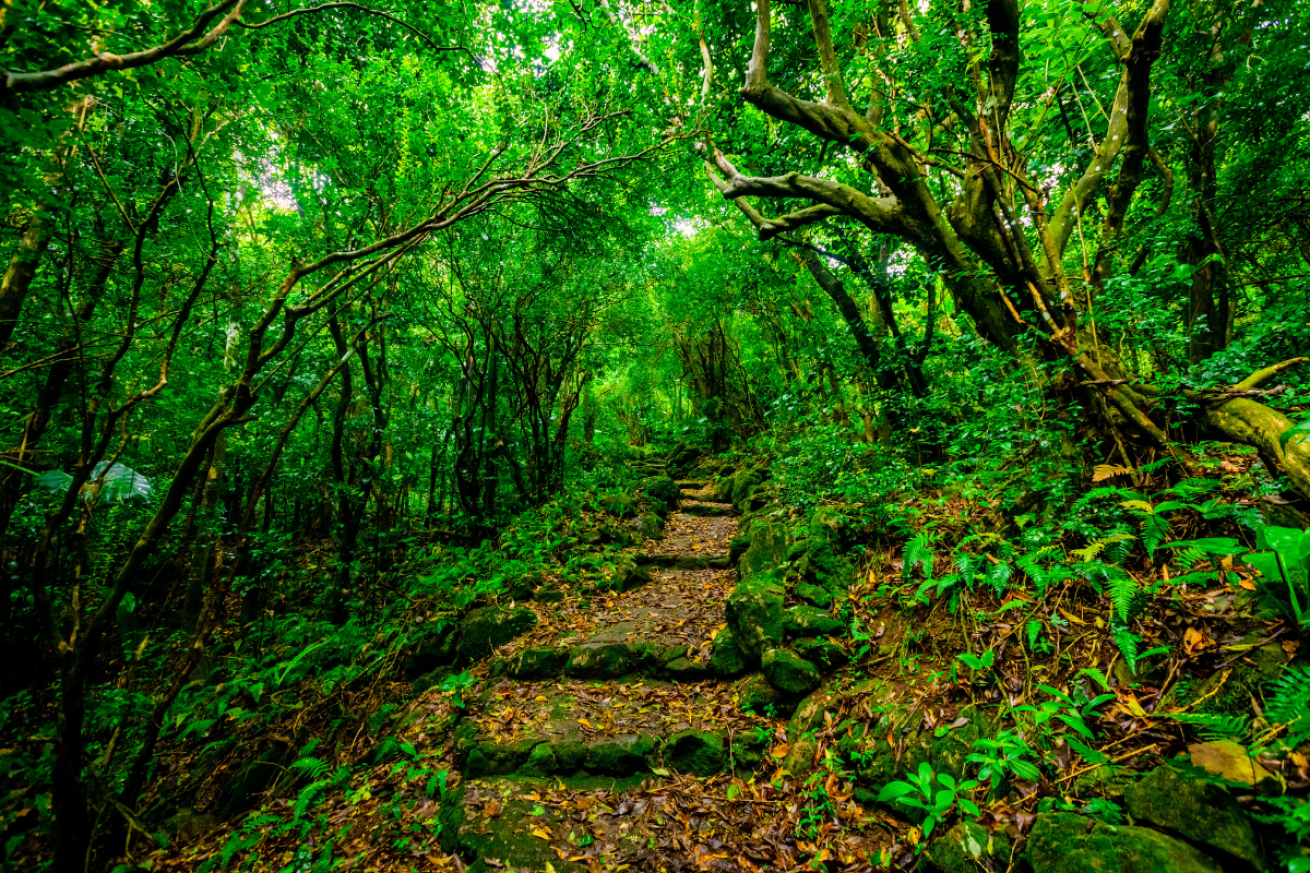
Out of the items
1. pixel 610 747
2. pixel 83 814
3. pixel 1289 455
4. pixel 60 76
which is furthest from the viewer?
pixel 610 747

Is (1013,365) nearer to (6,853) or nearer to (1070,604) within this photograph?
(1070,604)

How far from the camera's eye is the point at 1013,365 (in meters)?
4.51

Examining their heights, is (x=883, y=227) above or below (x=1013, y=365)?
above

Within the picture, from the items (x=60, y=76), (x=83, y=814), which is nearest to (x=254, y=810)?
(x=83, y=814)

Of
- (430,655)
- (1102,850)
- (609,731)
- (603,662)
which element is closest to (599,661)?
(603,662)

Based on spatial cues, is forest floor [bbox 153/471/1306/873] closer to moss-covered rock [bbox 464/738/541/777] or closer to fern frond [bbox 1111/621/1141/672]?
moss-covered rock [bbox 464/738/541/777]

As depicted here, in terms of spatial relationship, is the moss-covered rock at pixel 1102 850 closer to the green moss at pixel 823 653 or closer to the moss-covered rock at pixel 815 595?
the green moss at pixel 823 653

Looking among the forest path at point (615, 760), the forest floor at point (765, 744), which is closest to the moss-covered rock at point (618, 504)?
the forest path at point (615, 760)

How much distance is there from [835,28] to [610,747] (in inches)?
340

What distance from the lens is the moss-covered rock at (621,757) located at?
13.4 feet

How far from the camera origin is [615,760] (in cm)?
409

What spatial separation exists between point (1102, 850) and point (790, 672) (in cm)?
228

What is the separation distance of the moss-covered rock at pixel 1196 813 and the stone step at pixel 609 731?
2441 mm

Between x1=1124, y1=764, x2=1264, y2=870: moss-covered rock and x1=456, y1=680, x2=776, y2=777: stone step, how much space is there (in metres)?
2.44
